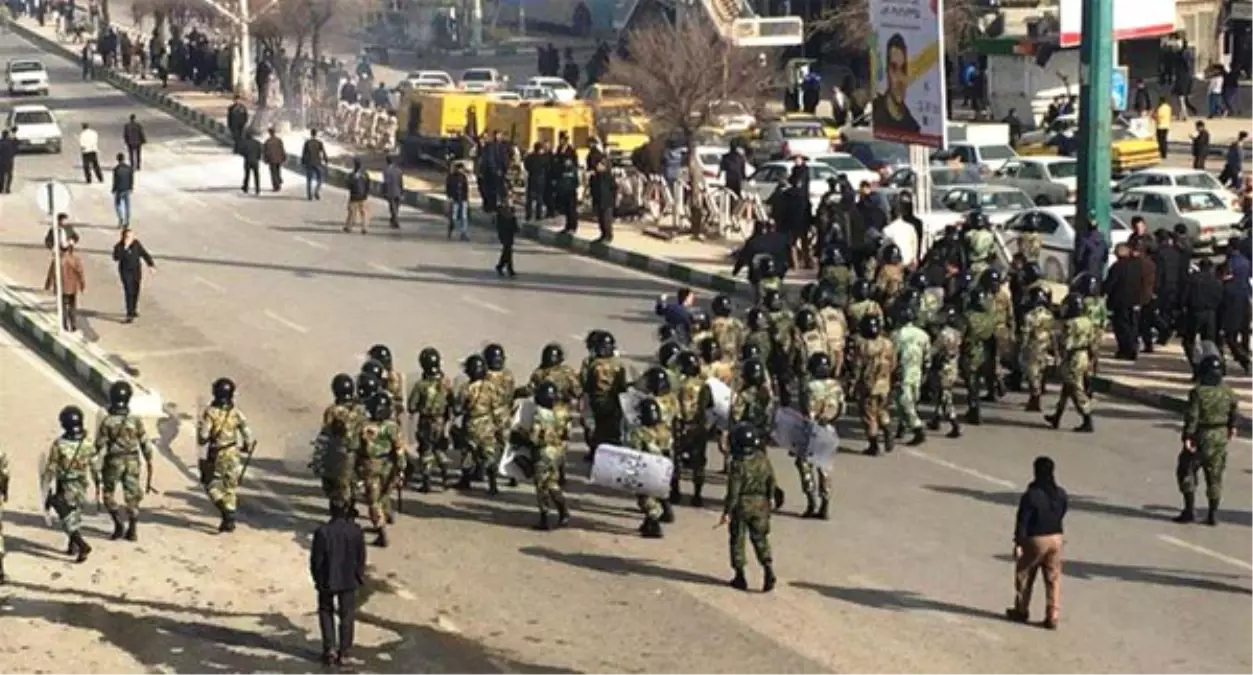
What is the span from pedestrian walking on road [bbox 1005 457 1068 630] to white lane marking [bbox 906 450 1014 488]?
4.08 meters

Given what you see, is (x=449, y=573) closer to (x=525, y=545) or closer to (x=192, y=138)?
(x=525, y=545)

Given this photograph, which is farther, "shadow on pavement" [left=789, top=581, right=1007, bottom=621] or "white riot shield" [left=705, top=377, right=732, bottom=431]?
"white riot shield" [left=705, top=377, right=732, bottom=431]

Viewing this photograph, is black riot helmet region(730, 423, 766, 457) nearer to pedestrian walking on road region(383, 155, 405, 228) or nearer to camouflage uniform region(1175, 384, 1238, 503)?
camouflage uniform region(1175, 384, 1238, 503)

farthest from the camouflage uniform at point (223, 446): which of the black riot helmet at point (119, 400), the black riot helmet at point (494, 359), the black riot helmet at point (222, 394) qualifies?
the black riot helmet at point (494, 359)

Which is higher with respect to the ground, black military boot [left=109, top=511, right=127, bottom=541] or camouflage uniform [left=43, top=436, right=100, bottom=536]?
camouflage uniform [left=43, top=436, right=100, bottom=536]

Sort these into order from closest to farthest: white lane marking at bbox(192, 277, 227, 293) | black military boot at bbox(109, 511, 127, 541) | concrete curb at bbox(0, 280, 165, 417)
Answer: black military boot at bbox(109, 511, 127, 541), concrete curb at bbox(0, 280, 165, 417), white lane marking at bbox(192, 277, 227, 293)

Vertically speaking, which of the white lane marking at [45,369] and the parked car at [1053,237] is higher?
the parked car at [1053,237]

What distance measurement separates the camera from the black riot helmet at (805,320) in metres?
19.8

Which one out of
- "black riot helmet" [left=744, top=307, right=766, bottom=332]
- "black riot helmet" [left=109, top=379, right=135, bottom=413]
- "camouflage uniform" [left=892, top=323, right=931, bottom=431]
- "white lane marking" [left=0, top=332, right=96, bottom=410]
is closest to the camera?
"black riot helmet" [left=109, top=379, right=135, bottom=413]

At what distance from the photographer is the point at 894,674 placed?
1356 centimetres

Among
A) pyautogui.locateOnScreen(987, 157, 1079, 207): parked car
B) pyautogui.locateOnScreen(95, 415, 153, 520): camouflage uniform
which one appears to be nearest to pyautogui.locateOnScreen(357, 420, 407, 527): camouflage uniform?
pyautogui.locateOnScreen(95, 415, 153, 520): camouflage uniform

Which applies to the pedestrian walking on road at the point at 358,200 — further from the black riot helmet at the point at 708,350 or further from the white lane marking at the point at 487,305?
the black riot helmet at the point at 708,350

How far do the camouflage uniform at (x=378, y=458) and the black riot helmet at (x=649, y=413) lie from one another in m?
1.90

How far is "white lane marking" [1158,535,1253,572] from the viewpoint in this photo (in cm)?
1596
